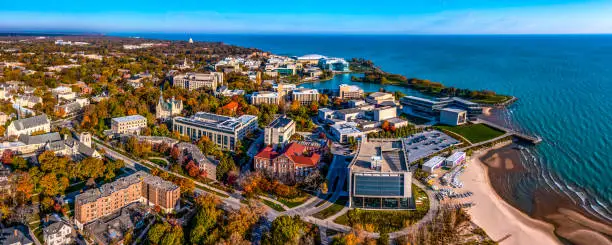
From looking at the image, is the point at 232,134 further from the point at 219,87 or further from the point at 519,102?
the point at 519,102

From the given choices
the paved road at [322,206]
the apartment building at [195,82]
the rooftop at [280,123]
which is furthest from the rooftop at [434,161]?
the apartment building at [195,82]

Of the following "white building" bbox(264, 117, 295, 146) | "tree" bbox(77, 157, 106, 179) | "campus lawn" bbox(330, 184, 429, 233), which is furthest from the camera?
"white building" bbox(264, 117, 295, 146)

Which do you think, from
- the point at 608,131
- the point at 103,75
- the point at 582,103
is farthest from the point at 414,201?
the point at 103,75

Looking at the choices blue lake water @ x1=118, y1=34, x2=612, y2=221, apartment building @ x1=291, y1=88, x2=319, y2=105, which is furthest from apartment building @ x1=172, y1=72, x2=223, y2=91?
blue lake water @ x1=118, y1=34, x2=612, y2=221

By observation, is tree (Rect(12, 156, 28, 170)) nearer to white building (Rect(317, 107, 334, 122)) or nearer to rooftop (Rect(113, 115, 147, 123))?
rooftop (Rect(113, 115, 147, 123))

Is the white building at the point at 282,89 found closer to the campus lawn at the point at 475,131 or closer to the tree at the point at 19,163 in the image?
the campus lawn at the point at 475,131
